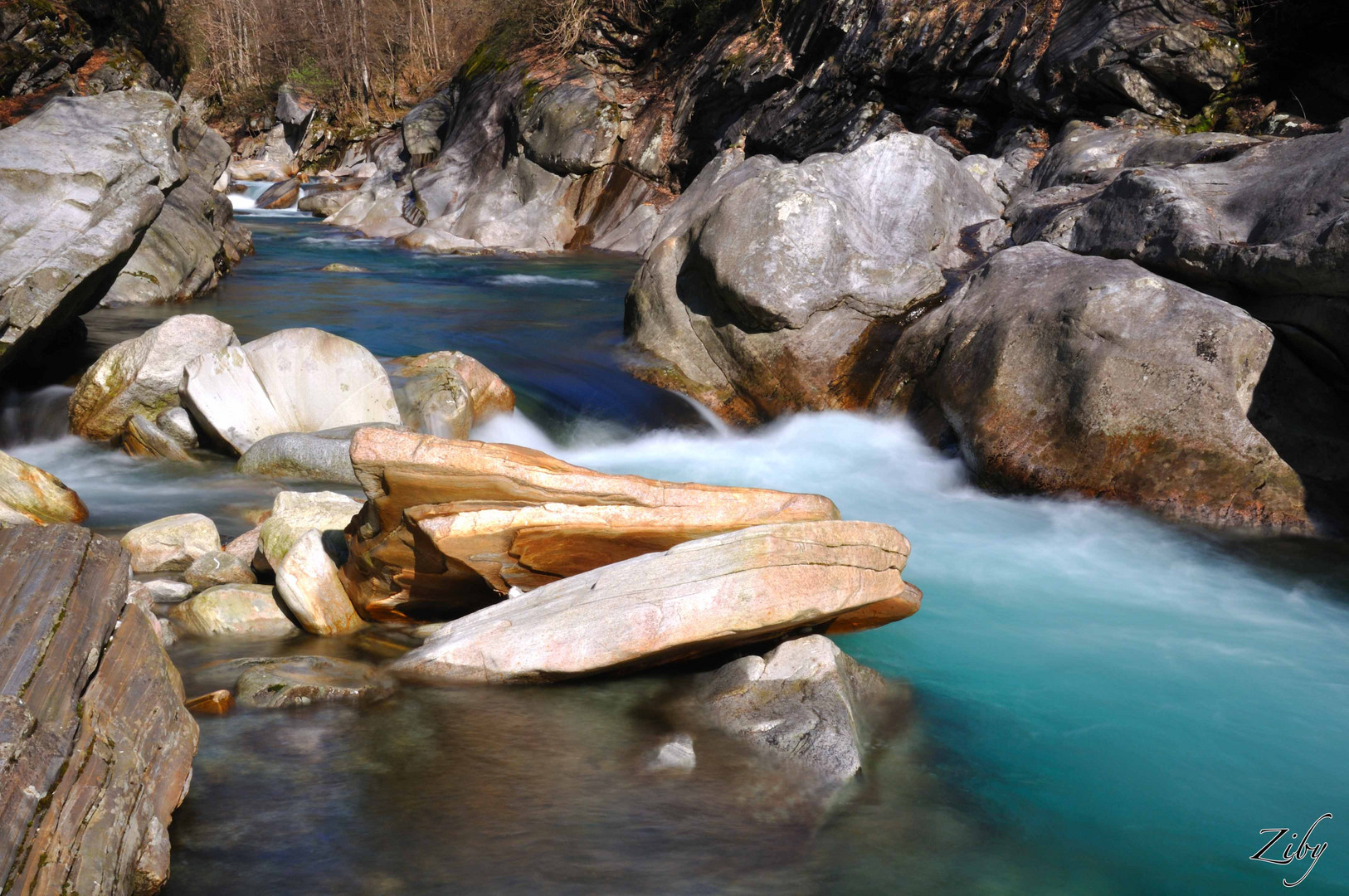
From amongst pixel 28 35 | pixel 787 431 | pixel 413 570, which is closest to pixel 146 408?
pixel 413 570

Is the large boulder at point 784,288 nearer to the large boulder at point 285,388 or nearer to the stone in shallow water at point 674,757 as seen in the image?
the large boulder at point 285,388

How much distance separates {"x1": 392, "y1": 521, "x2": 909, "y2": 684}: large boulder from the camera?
12.9ft

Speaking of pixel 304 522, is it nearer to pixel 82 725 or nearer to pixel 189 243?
pixel 82 725

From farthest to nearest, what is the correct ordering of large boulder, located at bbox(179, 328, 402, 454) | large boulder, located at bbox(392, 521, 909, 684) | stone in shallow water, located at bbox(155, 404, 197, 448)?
stone in shallow water, located at bbox(155, 404, 197, 448) → large boulder, located at bbox(179, 328, 402, 454) → large boulder, located at bbox(392, 521, 909, 684)

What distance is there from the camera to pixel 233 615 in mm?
4512

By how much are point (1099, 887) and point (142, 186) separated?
25.4 ft

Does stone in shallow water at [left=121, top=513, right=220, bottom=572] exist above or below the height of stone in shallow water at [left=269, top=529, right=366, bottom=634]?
below

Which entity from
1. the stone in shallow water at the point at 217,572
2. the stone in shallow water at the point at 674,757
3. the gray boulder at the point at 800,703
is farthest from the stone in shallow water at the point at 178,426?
the stone in shallow water at the point at 674,757

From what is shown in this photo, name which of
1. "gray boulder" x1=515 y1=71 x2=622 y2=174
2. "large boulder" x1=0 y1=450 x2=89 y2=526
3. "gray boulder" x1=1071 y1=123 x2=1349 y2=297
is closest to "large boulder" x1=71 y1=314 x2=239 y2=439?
"large boulder" x1=0 y1=450 x2=89 y2=526

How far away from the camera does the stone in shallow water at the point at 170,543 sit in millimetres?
5160

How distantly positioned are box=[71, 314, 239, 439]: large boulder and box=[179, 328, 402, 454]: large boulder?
25 centimetres

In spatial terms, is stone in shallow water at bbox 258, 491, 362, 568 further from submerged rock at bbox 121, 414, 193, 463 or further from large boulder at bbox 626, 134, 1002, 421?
large boulder at bbox 626, 134, 1002, 421

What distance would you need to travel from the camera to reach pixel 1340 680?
15.3 ft

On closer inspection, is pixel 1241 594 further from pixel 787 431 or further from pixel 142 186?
pixel 142 186
